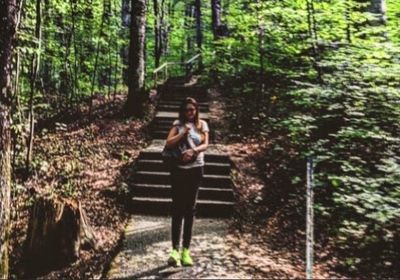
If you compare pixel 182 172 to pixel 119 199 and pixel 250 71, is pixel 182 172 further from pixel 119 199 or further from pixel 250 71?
pixel 250 71

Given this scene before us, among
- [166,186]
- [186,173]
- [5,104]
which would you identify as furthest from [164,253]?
[5,104]

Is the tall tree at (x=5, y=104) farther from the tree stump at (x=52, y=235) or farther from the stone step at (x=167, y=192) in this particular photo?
the stone step at (x=167, y=192)

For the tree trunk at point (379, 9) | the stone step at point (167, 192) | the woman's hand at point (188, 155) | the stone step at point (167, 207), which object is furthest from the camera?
the tree trunk at point (379, 9)

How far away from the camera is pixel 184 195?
6070 millimetres

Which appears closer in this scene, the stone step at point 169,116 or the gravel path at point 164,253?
the gravel path at point 164,253

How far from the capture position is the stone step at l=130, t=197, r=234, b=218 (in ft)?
28.3

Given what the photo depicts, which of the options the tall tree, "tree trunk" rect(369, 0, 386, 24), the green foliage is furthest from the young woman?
"tree trunk" rect(369, 0, 386, 24)

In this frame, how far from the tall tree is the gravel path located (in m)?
1.43

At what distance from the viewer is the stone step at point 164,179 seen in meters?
9.54

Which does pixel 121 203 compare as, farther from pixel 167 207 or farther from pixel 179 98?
pixel 179 98

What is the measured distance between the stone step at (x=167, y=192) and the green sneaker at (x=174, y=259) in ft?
9.81

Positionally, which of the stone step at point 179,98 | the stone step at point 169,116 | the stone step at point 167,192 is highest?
the stone step at point 179,98

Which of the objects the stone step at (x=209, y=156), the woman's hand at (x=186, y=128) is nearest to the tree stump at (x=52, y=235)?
the woman's hand at (x=186, y=128)

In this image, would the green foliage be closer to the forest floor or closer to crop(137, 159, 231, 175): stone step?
the forest floor
